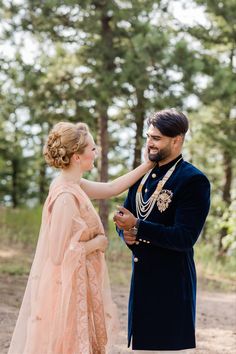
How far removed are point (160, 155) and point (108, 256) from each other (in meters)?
9.25

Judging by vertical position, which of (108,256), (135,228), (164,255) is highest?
(135,228)

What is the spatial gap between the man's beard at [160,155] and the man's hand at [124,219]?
1.13ft

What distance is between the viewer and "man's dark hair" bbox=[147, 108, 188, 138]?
3354mm

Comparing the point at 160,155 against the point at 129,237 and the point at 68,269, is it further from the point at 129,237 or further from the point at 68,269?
the point at 68,269

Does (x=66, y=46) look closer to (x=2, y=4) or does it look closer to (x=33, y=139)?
(x=2, y=4)

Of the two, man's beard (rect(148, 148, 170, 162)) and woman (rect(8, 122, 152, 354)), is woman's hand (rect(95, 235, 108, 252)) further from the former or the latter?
man's beard (rect(148, 148, 170, 162))

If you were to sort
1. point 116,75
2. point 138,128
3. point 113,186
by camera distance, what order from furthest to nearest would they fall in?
point 138,128
point 116,75
point 113,186

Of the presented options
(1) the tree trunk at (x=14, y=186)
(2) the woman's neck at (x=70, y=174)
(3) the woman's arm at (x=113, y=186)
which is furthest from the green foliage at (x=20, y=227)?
(2) the woman's neck at (x=70, y=174)

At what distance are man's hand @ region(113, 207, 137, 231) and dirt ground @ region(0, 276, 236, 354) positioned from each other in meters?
2.80

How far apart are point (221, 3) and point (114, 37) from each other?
8.27 feet

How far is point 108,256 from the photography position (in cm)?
1254

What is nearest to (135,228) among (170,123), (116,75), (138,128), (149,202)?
(149,202)

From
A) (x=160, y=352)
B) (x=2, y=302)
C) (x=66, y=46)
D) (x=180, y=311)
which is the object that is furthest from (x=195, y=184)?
(x=66, y=46)

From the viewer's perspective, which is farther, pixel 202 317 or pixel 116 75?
pixel 116 75
